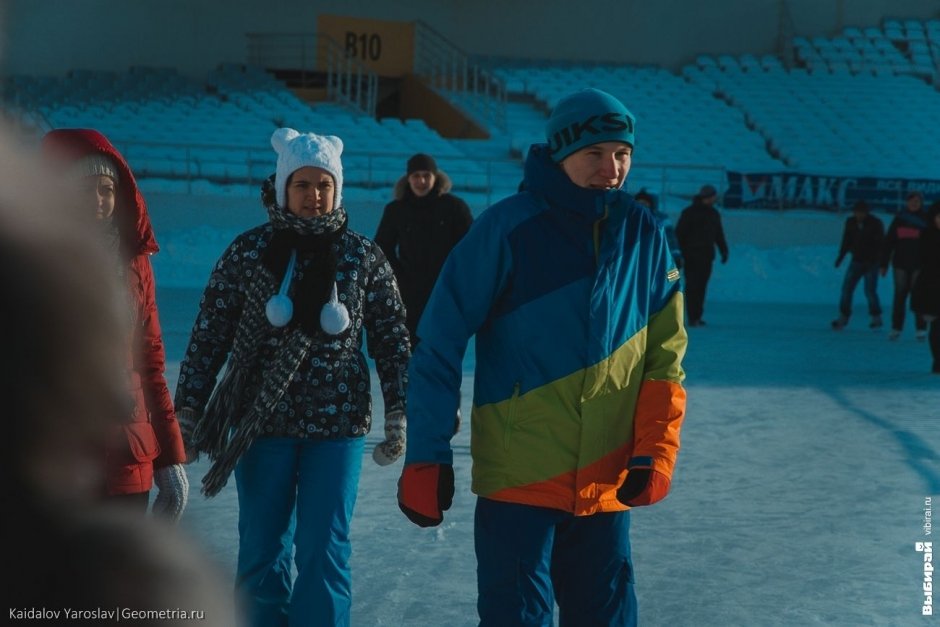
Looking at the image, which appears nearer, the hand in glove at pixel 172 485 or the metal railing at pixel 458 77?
the hand in glove at pixel 172 485

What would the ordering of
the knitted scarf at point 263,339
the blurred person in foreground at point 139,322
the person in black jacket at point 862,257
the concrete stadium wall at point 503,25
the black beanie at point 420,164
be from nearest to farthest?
1. the blurred person in foreground at point 139,322
2. the knitted scarf at point 263,339
3. the black beanie at point 420,164
4. the person in black jacket at point 862,257
5. the concrete stadium wall at point 503,25

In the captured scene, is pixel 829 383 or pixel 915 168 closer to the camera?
pixel 829 383

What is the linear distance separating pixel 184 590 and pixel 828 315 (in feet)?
46.8

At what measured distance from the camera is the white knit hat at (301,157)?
121 inches

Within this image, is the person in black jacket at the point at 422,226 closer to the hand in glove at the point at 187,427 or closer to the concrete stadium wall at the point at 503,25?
the hand in glove at the point at 187,427

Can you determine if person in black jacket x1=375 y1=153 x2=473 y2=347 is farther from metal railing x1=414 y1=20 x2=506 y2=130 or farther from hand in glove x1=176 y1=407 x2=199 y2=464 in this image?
metal railing x1=414 y1=20 x2=506 y2=130

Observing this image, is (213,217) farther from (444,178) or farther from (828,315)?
(444,178)

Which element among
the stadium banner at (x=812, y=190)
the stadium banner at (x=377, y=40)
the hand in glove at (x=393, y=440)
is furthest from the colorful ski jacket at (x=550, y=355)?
the stadium banner at (x=377, y=40)

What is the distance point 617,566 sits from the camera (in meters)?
2.53

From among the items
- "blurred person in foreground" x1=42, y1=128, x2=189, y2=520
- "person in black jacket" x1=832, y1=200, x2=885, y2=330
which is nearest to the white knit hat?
"blurred person in foreground" x1=42, y1=128, x2=189, y2=520

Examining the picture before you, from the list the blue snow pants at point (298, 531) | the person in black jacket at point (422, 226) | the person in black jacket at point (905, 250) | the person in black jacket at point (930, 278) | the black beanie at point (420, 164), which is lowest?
the person in black jacket at point (905, 250)

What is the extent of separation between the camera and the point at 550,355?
97.5 inches

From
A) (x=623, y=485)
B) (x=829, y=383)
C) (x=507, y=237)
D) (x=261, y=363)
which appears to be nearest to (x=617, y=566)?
(x=623, y=485)

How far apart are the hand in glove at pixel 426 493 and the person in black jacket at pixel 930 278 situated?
707 centimetres
